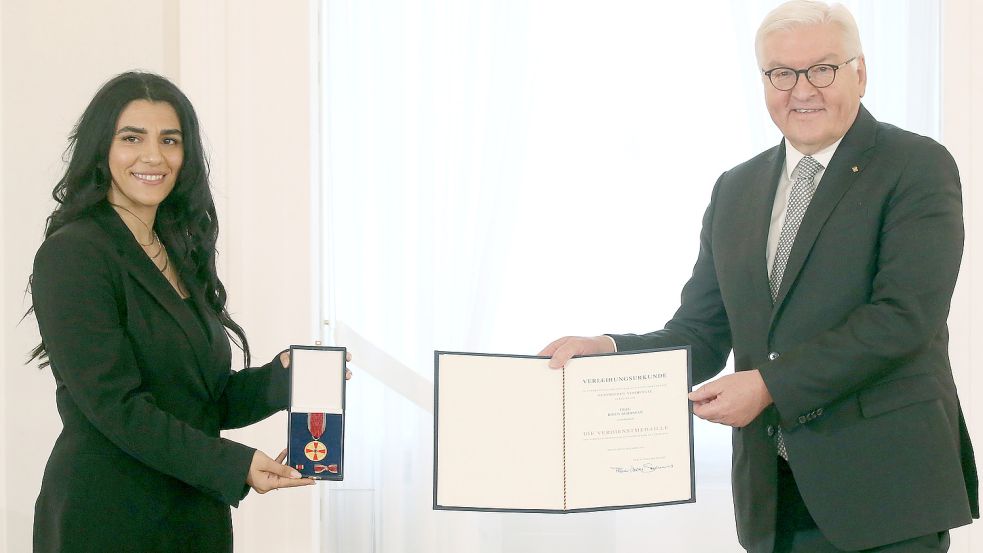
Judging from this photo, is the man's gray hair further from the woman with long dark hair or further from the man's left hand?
the woman with long dark hair

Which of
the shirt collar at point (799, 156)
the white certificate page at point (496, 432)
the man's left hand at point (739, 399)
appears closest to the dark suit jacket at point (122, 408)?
the white certificate page at point (496, 432)

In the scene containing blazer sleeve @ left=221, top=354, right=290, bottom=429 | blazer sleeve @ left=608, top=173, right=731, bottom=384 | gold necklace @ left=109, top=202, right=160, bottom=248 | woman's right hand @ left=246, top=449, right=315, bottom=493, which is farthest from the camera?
blazer sleeve @ left=608, top=173, right=731, bottom=384

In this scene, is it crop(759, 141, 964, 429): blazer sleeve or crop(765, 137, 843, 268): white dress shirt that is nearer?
crop(759, 141, 964, 429): blazer sleeve

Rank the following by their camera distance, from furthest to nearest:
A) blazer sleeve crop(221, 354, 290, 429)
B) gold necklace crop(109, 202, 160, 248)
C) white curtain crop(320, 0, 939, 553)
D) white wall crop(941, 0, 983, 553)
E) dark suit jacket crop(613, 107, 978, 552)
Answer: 1. white curtain crop(320, 0, 939, 553)
2. white wall crop(941, 0, 983, 553)
3. blazer sleeve crop(221, 354, 290, 429)
4. gold necklace crop(109, 202, 160, 248)
5. dark suit jacket crop(613, 107, 978, 552)

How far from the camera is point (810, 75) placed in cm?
176

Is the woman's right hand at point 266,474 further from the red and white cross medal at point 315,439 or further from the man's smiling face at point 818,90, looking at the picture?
the man's smiling face at point 818,90

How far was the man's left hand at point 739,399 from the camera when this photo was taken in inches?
65.6

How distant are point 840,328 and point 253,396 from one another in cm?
113

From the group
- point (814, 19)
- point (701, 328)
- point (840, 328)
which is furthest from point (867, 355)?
point (814, 19)

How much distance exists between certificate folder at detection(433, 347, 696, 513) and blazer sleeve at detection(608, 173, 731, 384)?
9.9 inches

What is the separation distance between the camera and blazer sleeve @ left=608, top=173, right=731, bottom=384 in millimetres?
2049

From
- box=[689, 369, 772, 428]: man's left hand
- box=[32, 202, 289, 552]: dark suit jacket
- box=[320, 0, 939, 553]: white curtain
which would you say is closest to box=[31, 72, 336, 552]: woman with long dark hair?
box=[32, 202, 289, 552]: dark suit jacket

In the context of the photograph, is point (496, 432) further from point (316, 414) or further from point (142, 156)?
point (142, 156)

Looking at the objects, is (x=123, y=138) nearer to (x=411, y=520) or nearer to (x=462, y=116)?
(x=462, y=116)
